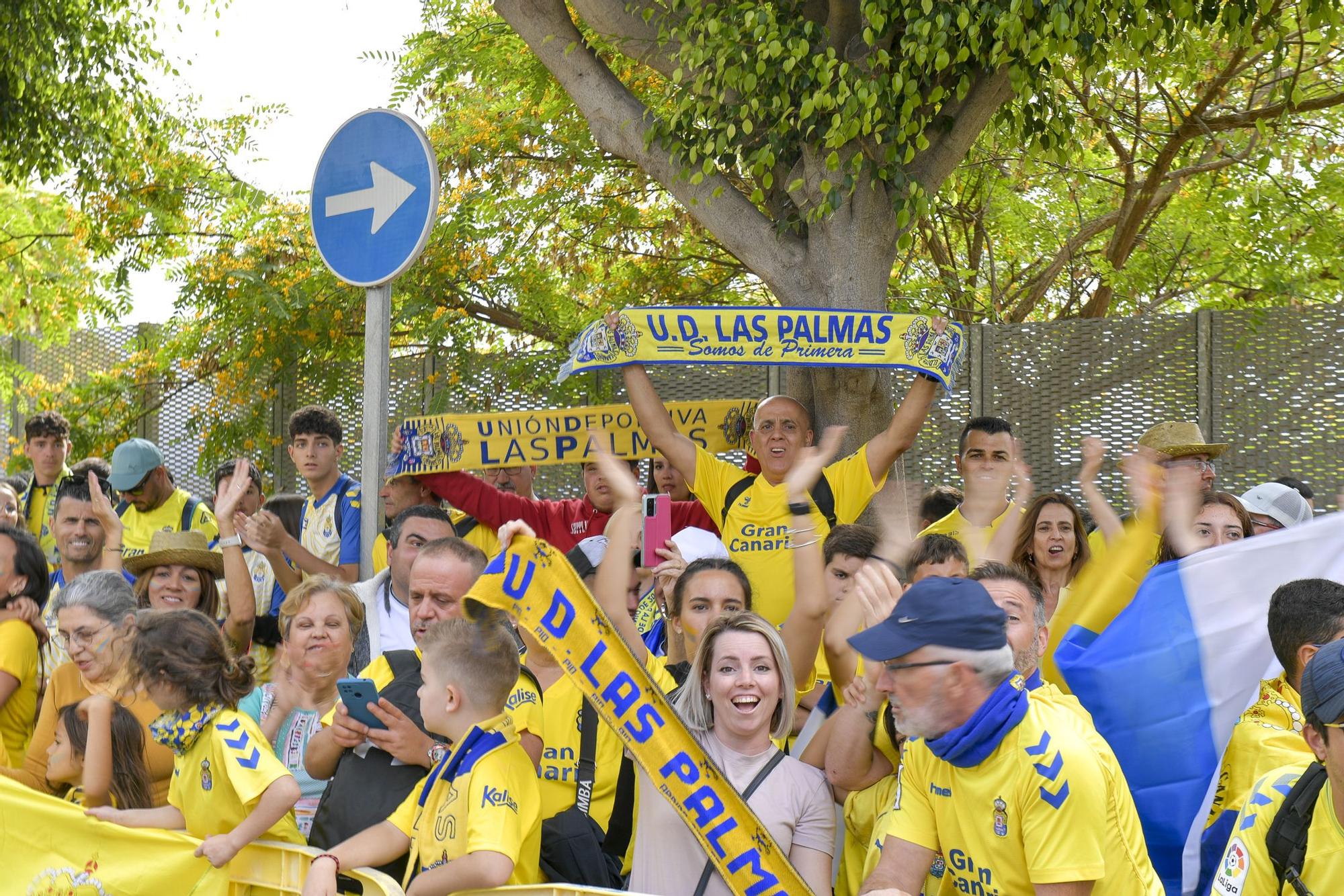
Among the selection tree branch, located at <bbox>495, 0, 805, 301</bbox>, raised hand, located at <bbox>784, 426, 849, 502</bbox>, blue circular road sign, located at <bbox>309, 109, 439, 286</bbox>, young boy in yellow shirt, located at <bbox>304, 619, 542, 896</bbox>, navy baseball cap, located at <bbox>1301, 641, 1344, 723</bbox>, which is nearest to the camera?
navy baseball cap, located at <bbox>1301, 641, 1344, 723</bbox>

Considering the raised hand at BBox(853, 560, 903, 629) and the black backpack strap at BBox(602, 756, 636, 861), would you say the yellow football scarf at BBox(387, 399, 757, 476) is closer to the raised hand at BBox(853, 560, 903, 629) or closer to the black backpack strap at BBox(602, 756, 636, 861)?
the black backpack strap at BBox(602, 756, 636, 861)

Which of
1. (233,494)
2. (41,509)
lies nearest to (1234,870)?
(233,494)

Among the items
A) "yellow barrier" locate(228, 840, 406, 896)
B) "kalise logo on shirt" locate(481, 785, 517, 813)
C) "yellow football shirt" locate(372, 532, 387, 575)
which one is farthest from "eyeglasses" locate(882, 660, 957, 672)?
"yellow football shirt" locate(372, 532, 387, 575)

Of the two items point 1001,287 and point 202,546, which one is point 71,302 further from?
point 1001,287

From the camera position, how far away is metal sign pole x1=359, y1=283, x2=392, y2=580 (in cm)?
551

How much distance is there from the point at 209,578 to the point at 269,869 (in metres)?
2.46

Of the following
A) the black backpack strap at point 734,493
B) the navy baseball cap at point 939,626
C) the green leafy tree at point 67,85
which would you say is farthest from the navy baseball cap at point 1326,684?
the green leafy tree at point 67,85

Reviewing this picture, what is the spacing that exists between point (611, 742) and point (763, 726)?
2.39 ft

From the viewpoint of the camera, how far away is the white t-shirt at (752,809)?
383 cm

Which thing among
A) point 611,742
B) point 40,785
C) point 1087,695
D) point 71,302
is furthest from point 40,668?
point 71,302

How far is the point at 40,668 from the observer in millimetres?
5719

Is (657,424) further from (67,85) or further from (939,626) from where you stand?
(67,85)

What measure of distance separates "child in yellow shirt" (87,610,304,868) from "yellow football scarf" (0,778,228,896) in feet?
0.22

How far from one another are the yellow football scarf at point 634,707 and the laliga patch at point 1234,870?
43.9 inches
